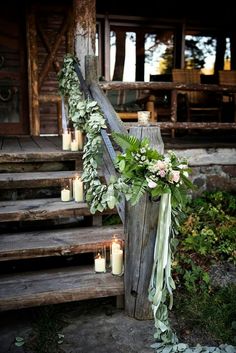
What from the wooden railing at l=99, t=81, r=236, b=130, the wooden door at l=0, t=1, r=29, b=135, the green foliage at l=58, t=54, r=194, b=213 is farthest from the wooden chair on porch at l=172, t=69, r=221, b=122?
the green foliage at l=58, t=54, r=194, b=213

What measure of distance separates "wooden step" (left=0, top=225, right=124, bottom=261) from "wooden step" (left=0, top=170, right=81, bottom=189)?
527 millimetres

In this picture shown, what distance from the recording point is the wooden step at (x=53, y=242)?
3051mm

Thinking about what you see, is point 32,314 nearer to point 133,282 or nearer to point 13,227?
point 133,282

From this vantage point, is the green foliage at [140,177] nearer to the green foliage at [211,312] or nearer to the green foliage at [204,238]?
the green foliage at [204,238]

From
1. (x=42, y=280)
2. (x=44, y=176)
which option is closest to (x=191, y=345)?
(x=42, y=280)

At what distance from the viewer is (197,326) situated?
2996 mm

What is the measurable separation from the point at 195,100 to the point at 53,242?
5215 mm

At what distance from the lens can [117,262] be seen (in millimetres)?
3119

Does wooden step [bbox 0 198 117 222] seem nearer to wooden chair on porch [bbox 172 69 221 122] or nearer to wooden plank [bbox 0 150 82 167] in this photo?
wooden plank [bbox 0 150 82 167]

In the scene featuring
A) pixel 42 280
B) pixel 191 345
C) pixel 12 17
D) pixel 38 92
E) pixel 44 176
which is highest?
pixel 12 17

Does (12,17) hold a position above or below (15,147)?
above

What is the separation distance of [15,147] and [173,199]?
2.48 m

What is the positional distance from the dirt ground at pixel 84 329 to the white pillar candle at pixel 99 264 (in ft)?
1.14

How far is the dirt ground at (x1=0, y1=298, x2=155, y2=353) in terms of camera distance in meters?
2.68
